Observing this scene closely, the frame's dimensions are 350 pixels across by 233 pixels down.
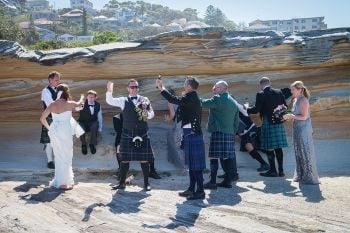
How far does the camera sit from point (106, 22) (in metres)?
80.6

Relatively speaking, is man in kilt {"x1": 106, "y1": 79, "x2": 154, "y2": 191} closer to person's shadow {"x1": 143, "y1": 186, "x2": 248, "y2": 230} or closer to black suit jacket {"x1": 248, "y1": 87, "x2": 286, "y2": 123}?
person's shadow {"x1": 143, "y1": 186, "x2": 248, "y2": 230}

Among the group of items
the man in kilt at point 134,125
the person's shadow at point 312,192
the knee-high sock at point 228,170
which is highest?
the man in kilt at point 134,125

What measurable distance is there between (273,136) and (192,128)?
1.89m

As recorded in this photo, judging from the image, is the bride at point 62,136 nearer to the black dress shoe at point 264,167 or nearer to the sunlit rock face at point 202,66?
the sunlit rock face at point 202,66

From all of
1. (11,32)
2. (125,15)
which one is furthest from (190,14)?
(11,32)

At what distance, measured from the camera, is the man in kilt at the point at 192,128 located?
18.2 ft

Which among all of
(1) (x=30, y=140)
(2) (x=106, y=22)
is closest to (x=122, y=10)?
(2) (x=106, y=22)

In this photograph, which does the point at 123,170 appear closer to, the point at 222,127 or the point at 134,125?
the point at 134,125

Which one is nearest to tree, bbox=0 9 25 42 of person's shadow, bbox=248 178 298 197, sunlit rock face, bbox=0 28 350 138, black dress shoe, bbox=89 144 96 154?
sunlit rock face, bbox=0 28 350 138

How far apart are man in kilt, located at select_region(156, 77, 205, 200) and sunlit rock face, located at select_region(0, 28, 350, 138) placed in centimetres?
302

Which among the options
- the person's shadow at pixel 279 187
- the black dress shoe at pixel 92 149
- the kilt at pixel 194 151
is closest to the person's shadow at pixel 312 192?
the person's shadow at pixel 279 187

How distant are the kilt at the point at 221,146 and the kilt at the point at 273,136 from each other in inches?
40.6

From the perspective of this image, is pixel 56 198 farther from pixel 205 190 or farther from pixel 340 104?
pixel 340 104

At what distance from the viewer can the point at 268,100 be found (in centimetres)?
690
